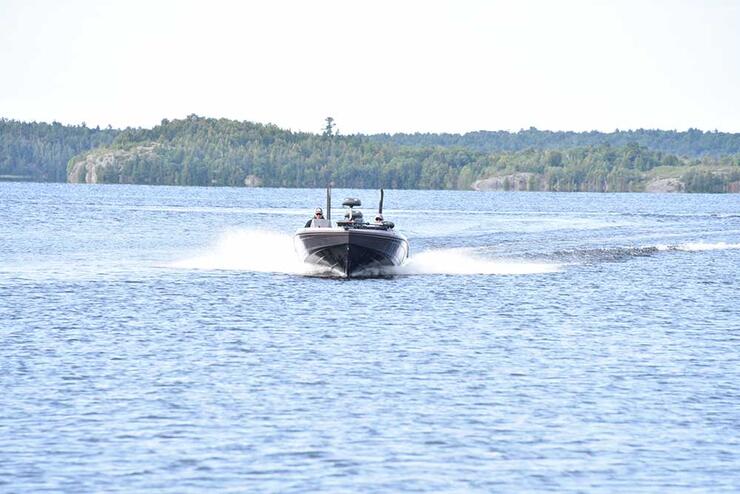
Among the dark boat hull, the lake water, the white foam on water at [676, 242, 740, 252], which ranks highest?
the dark boat hull

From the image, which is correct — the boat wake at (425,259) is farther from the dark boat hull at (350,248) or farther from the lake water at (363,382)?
the lake water at (363,382)

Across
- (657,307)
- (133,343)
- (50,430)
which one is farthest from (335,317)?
(50,430)

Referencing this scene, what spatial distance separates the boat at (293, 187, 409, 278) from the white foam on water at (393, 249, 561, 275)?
2006 mm

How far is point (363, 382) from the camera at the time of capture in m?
24.5

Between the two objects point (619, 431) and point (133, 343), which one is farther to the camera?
point (133, 343)

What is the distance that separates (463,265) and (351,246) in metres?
13.0

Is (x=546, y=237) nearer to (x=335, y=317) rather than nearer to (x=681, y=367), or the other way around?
(x=335, y=317)

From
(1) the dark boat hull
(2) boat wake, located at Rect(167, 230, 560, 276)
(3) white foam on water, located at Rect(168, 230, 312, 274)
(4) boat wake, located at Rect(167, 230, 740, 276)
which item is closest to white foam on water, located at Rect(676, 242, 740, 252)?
(4) boat wake, located at Rect(167, 230, 740, 276)

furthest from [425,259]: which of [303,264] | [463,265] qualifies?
[303,264]

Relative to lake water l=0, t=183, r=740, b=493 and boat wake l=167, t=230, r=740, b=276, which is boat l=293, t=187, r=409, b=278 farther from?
lake water l=0, t=183, r=740, b=493

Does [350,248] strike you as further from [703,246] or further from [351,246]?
[703,246]

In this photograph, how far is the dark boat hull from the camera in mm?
45344

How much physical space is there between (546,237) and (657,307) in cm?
4507

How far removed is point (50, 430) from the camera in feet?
65.0
